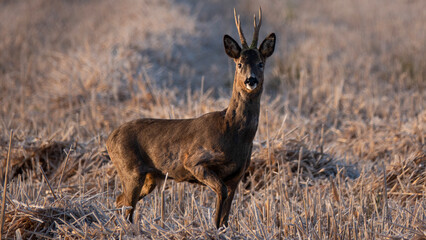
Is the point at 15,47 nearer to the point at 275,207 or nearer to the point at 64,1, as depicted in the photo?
the point at 64,1

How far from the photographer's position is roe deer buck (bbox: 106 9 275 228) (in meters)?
4.41

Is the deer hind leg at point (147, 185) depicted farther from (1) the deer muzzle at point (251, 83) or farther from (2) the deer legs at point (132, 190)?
(1) the deer muzzle at point (251, 83)

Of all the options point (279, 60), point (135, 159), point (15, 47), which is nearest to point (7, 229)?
point (135, 159)

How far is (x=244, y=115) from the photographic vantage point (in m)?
4.48

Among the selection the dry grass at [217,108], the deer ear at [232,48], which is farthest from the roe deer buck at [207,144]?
the dry grass at [217,108]

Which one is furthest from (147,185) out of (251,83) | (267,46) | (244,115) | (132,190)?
(267,46)

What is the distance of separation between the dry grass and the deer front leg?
143mm

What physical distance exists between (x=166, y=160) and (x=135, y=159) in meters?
0.30

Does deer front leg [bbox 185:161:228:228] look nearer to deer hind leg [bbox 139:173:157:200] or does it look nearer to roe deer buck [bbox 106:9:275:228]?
roe deer buck [bbox 106:9:275:228]

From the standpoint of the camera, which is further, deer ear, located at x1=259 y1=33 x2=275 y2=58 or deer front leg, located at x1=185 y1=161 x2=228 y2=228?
deer ear, located at x1=259 y1=33 x2=275 y2=58

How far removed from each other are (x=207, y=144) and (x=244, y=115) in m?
0.38

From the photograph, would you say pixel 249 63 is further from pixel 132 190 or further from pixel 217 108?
pixel 217 108

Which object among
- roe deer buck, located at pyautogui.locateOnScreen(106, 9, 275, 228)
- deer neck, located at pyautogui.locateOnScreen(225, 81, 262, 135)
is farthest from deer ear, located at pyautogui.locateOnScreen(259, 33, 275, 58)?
deer neck, located at pyautogui.locateOnScreen(225, 81, 262, 135)

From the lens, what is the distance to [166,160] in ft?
15.6
